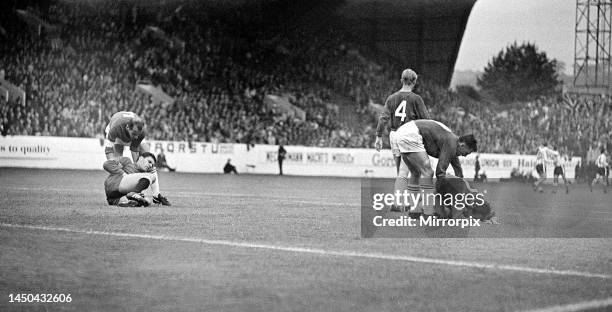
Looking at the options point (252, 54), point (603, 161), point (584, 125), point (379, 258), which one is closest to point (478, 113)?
point (584, 125)

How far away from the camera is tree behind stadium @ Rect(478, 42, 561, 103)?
11800cm

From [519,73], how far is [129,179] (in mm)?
111083

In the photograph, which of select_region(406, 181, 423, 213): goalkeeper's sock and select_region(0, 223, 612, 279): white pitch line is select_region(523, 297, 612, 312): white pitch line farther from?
select_region(406, 181, 423, 213): goalkeeper's sock

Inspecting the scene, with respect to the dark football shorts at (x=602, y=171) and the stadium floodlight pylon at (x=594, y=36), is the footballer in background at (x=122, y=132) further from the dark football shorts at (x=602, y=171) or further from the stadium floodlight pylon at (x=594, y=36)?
the stadium floodlight pylon at (x=594, y=36)

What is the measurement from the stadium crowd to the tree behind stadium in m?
59.6

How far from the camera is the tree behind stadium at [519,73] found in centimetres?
11800

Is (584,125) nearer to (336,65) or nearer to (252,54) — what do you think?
(336,65)

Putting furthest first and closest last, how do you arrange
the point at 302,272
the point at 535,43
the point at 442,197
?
the point at 535,43 < the point at 442,197 < the point at 302,272

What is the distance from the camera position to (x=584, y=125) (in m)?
55.0

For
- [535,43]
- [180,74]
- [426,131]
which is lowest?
[426,131]

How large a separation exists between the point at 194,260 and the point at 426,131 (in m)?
4.85

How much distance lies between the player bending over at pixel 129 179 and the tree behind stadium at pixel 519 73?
345 feet

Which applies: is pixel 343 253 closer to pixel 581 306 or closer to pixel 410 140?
pixel 581 306

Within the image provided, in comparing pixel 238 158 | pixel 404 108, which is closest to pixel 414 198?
pixel 404 108
